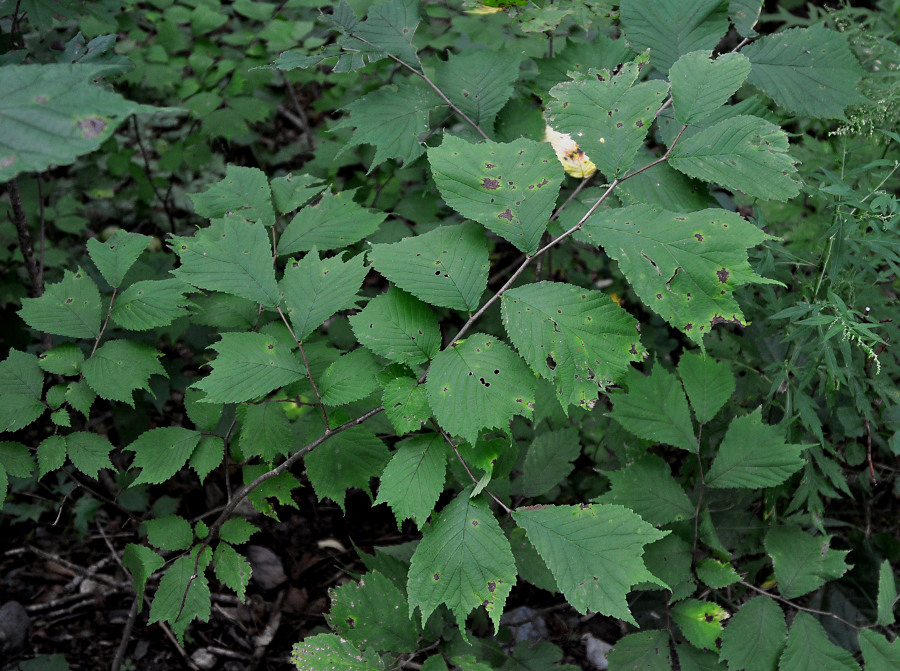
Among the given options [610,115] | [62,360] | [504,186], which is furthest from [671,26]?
[62,360]

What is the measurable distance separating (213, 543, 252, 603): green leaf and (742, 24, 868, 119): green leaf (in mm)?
1823

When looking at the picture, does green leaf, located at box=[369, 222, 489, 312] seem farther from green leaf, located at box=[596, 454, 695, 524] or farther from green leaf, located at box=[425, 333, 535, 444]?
green leaf, located at box=[596, 454, 695, 524]

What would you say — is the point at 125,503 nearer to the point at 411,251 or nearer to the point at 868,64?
the point at 411,251

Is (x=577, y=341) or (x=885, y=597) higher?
(x=577, y=341)

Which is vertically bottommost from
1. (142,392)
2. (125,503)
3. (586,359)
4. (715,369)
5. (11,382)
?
(125,503)

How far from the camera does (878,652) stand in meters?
1.61

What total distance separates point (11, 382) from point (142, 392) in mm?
919

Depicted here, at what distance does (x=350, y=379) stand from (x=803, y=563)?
1.33 m

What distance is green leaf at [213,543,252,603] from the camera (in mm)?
1648

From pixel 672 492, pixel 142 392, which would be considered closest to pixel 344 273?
pixel 672 492

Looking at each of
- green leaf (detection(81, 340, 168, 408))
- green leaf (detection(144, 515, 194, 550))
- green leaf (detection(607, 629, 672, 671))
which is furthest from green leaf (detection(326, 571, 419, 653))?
green leaf (detection(81, 340, 168, 408))

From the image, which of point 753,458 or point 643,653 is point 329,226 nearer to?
point 753,458

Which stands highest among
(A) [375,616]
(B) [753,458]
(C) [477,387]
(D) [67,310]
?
(C) [477,387]

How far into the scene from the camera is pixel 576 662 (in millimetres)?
2246
